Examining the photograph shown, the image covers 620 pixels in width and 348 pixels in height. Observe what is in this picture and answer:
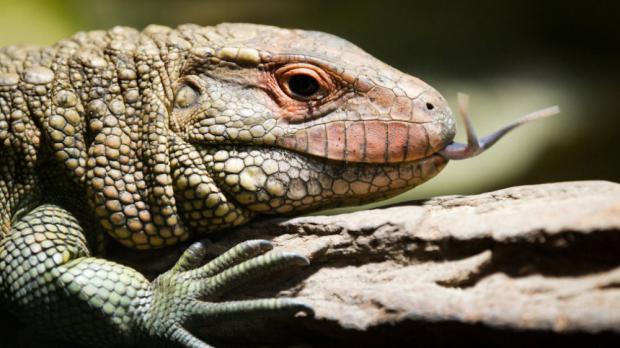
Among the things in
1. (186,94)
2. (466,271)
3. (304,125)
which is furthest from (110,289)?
(466,271)

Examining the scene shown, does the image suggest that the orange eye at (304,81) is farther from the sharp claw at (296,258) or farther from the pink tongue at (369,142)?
the sharp claw at (296,258)

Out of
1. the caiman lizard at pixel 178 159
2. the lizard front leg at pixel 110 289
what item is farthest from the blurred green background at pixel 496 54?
the lizard front leg at pixel 110 289

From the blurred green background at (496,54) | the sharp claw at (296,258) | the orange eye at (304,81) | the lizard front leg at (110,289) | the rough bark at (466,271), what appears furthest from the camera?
the blurred green background at (496,54)

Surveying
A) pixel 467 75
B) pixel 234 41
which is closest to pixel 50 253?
pixel 234 41

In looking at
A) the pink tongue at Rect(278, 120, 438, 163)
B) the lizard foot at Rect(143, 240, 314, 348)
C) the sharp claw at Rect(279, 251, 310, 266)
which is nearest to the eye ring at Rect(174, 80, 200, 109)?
the pink tongue at Rect(278, 120, 438, 163)

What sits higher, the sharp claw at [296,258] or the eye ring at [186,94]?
the eye ring at [186,94]

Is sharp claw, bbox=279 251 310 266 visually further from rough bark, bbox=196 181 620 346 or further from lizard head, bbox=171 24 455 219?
lizard head, bbox=171 24 455 219

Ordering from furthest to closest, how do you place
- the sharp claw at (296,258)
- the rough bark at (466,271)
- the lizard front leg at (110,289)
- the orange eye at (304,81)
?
the orange eye at (304,81) < the lizard front leg at (110,289) < the sharp claw at (296,258) < the rough bark at (466,271)
